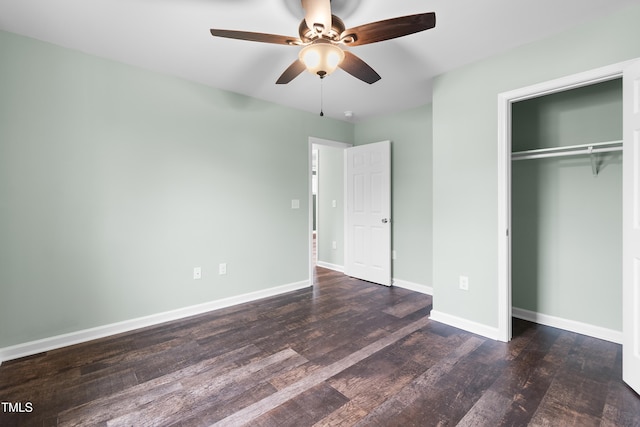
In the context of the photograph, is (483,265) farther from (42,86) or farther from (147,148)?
(42,86)

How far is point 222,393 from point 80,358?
1260mm

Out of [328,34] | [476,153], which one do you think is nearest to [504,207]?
[476,153]

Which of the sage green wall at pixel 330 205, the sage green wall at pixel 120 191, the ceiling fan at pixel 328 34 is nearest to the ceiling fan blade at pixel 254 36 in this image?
the ceiling fan at pixel 328 34

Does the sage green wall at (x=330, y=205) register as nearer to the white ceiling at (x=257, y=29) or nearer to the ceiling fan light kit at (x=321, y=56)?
the white ceiling at (x=257, y=29)

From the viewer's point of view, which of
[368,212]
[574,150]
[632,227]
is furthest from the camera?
[368,212]

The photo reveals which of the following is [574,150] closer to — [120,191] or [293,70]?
[293,70]

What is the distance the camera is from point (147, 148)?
2.83 meters

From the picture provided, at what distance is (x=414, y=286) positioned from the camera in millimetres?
3965

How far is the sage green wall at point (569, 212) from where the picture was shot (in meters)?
2.52

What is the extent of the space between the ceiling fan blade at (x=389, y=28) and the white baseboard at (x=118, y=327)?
2.83m

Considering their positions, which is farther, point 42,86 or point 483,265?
point 483,265

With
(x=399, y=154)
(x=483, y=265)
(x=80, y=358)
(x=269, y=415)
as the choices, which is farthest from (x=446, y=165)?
(x=80, y=358)

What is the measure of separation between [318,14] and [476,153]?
186cm

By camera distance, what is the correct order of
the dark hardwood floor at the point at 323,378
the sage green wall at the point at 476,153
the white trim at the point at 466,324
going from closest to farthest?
1. the dark hardwood floor at the point at 323,378
2. the sage green wall at the point at 476,153
3. the white trim at the point at 466,324
